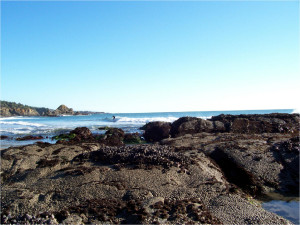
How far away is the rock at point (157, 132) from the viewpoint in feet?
54.5

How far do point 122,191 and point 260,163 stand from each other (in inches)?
193

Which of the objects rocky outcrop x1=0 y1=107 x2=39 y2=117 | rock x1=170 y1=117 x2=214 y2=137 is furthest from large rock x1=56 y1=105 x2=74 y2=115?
rock x1=170 y1=117 x2=214 y2=137

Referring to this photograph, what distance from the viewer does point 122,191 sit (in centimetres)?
514

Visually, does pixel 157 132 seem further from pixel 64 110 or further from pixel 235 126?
pixel 64 110

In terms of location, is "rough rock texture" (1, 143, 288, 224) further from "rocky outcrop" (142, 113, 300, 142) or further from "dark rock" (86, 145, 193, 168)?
"rocky outcrop" (142, 113, 300, 142)

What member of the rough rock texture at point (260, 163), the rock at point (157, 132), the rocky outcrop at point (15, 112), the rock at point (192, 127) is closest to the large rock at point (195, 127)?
the rock at point (192, 127)

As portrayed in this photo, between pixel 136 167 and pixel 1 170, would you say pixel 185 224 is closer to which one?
pixel 136 167

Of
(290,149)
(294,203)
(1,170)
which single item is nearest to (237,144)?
(290,149)

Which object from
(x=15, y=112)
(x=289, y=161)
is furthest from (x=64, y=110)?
(x=289, y=161)

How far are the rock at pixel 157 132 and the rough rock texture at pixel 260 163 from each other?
7.22 m

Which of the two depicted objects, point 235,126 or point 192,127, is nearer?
point 235,126

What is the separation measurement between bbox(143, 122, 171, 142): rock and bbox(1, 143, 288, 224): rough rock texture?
9.03 meters

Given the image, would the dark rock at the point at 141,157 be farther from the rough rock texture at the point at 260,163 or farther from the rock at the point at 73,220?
the rock at the point at 73,220

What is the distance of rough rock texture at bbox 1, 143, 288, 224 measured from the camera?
4.34 meters
